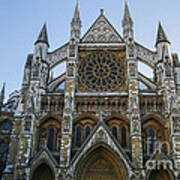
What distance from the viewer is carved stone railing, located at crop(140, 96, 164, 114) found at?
22484mm

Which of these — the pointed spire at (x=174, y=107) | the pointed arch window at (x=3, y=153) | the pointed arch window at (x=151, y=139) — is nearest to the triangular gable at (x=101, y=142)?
the pointed arch window at (x=151, y=139)

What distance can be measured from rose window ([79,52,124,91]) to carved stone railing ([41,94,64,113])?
2.87 m

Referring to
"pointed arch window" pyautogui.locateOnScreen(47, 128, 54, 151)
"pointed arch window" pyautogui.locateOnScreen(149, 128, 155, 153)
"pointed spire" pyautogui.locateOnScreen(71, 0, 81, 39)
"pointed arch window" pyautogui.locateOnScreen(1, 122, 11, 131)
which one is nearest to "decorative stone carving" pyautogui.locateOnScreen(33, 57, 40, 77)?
"pointed spire" pyautogui.locateOnScreen(71, 0, 81, 39)

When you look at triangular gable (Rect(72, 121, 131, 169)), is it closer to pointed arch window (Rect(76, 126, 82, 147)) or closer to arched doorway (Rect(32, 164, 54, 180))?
pointed arch window (Rect(76, 126, 82, 147))

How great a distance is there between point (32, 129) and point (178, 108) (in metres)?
12.5

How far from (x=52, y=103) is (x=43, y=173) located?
6.04 m

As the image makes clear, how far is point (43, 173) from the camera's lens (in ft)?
69.7

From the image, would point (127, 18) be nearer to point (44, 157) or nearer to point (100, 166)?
point (100, 166)

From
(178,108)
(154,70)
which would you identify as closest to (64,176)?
(178,108)

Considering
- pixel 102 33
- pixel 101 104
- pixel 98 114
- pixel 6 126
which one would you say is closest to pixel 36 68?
pixel 101 104

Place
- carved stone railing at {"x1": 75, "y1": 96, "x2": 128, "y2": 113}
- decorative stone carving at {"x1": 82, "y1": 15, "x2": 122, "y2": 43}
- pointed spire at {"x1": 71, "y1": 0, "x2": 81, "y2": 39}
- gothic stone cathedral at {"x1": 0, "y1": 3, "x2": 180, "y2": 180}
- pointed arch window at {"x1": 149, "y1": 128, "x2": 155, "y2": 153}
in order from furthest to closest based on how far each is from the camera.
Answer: decorative stone carving at {"x1": 82, "y1": 15, "x2": 122, "y2": 43}
pointed spire at {"x1": 71, "y1": 0, "x2": 81, "y2": 39}
carved stone railing at {"x1": 75, "y1": 96, "x2": 128, "y2": 113}
pointed arch window at {"x1": 149, "y1": 128, "x2": 155, "y2": 153}
gothic stone cathedral at {"x1": 0, "y1": 3, "x2": 180, "y2": 180}

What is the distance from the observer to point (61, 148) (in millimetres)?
20859

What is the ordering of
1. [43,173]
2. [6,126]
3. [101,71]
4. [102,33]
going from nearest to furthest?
[43,173], [101,71], [102,33], [6,126]

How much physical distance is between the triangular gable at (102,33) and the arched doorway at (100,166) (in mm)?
11424
